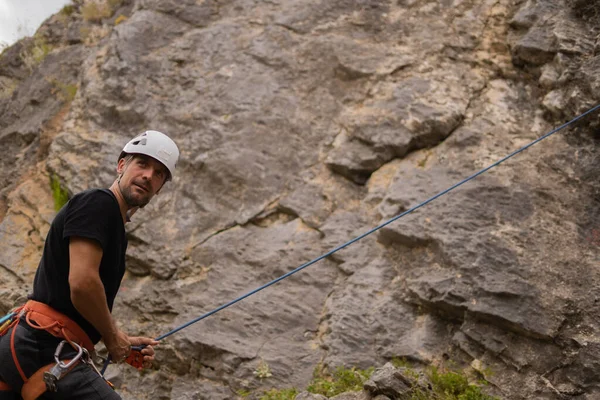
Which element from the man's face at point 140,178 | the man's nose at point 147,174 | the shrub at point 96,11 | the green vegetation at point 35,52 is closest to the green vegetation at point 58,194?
the green vegetation at point 35,52

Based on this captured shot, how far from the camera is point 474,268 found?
542 centimetres

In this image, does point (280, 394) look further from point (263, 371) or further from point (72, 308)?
point (72, 308)

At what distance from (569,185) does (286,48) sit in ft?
12.1

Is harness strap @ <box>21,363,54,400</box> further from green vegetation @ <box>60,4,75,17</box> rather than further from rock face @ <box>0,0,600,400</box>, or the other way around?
green vegetation @ <box>60,4,75,17</box>

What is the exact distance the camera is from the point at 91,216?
9.72 ft

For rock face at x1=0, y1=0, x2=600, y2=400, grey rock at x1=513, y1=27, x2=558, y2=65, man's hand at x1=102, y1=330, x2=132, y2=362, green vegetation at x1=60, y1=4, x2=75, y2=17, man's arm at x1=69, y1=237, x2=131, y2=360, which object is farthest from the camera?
green vegetation at x1=60, y1=4, x2=75, y2=17

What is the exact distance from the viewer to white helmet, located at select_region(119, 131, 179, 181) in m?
3.44

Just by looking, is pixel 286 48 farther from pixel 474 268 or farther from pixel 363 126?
pixel 474 268

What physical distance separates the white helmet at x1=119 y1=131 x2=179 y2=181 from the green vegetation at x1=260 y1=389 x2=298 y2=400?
8.58 feet

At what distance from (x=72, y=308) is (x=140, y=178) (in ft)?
2.52

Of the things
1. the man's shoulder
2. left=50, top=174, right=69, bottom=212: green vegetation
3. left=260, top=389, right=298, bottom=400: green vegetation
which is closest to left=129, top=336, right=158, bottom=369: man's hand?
the man's shoulder

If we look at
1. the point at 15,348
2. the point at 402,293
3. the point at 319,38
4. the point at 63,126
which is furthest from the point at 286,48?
the point at 15,348

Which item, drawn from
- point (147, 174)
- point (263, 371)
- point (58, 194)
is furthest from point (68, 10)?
point (147, 174)

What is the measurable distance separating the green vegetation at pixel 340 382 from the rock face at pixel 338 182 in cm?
13
